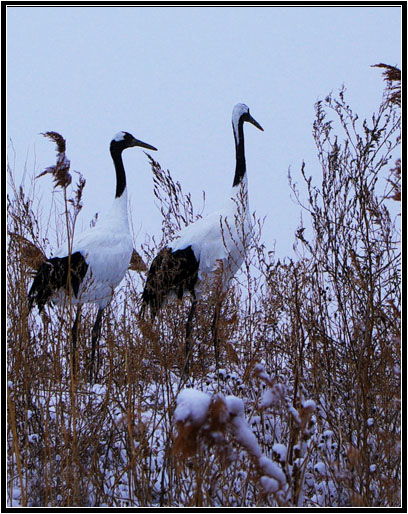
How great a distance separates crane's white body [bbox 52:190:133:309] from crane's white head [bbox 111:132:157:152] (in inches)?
35.0

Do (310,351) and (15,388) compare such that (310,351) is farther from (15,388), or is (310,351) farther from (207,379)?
(15,388)

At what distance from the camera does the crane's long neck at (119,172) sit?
257 inches

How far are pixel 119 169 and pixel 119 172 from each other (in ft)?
0.11

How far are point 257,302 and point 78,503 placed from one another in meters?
2.32

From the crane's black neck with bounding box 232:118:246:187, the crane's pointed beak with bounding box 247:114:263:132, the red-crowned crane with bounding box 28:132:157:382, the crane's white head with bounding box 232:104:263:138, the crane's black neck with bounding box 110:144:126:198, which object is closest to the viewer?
the red-crowned crane with bounding box 28:132:157:382

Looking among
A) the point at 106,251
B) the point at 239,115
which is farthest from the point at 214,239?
the point at 239,115

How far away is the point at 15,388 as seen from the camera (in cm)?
351

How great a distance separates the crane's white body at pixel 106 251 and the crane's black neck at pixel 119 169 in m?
0.35

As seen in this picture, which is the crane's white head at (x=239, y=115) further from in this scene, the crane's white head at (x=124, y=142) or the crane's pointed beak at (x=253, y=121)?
the crane's white head at (x=124, y=142)

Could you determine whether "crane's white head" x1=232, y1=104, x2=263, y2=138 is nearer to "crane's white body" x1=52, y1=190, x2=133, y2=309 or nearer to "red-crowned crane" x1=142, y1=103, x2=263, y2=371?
"red-crowned crane" x1=142, y1=103, x2=263, y2=371

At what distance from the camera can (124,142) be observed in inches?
272

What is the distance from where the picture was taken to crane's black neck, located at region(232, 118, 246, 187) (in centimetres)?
643

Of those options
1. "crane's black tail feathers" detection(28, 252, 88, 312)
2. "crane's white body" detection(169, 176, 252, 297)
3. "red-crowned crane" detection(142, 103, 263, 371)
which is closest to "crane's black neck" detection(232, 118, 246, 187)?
"red-crowned crane" detection(142, 103, 263, 371)

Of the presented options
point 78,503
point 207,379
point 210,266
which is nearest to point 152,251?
point 210,266
